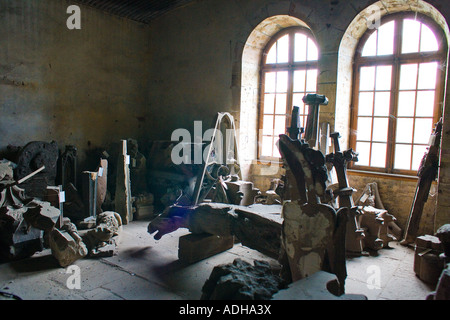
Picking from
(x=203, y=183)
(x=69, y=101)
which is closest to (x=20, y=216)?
(x=203, y=183)

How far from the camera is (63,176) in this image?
268 inches

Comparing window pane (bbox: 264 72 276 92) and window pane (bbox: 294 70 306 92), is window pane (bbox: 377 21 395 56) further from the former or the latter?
window pane (bbox: 264 72 276 92)

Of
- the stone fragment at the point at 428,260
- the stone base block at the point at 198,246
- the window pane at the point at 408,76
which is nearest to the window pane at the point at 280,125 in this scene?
the window pane at the point at 408,76

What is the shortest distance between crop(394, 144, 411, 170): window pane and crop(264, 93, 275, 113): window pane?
2671 millimetres

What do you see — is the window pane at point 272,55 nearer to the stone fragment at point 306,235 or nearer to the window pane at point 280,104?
the window pane at point 280,104

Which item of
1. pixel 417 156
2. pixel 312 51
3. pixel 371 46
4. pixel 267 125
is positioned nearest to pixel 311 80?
pixel 312 51

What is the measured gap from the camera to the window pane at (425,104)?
574cm

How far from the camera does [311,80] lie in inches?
276

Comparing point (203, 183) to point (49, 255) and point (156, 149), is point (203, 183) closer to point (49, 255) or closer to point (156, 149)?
point (156, 149)

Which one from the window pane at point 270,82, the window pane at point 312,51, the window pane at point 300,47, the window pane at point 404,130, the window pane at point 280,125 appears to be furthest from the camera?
the window pane at point 270,82

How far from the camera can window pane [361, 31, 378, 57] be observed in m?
6.23

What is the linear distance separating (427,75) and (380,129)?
1.14 m

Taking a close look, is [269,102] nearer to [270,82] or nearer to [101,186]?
[270,82]

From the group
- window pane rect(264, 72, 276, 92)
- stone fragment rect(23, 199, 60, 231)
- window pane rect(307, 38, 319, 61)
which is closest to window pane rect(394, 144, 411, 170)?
window pane rect(307, 38, 319, 61)
